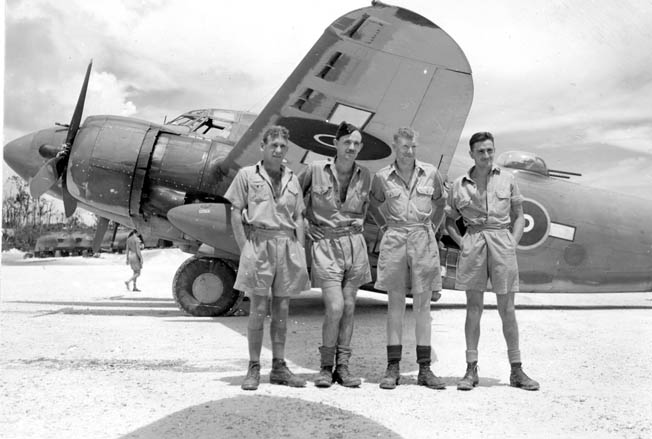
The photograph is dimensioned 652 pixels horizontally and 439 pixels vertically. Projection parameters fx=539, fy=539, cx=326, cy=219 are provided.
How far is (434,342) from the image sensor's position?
613cm

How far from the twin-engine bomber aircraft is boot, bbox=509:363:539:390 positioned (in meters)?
3.08

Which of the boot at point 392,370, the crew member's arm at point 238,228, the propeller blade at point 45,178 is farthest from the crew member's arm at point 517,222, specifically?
the propeller blade at point 45,178

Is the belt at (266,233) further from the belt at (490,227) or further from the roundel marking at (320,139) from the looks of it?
the roundel marking at (320,139)

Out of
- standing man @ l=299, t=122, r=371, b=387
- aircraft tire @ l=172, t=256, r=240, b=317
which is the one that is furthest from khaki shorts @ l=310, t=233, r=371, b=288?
aircraft tire @ l=172, t=256, r=240, b=317

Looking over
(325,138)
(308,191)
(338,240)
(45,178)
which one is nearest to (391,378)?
(338,240)

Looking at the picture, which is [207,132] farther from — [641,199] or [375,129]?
[641,199]

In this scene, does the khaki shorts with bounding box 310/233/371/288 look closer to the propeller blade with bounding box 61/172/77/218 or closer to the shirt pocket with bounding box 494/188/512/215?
the shirt pocket with bounding box 494/188/512/215

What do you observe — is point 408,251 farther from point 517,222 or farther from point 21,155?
point 21,155

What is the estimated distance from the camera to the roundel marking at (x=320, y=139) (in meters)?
6.90

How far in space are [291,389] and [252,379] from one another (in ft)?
0.94

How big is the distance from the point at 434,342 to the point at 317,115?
306cm

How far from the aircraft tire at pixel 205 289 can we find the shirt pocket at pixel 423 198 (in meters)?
4.63

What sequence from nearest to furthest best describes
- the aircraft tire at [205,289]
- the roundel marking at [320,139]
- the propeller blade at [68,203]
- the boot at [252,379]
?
the boot at [252,379] → the roundel marking at [320,139] → the aircraft tire at [205,289] → the propeller blade at [68,203]

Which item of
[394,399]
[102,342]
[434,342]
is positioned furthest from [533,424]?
[102,342]
